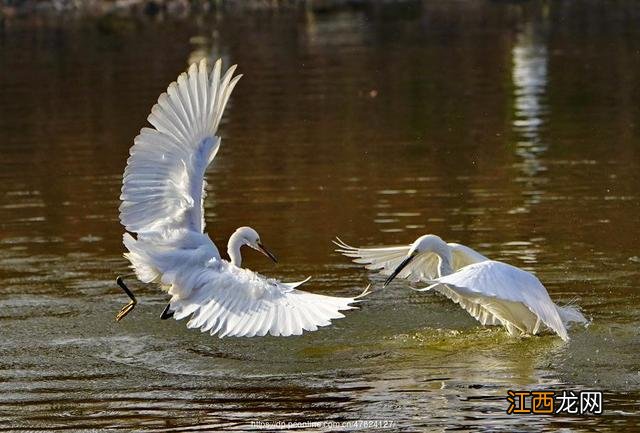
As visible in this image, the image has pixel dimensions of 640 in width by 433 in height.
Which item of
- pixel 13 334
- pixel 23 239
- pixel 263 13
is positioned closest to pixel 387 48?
pixel 263 13

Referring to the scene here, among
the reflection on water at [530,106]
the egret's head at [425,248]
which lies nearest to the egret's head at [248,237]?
the egret's head at [425,248]

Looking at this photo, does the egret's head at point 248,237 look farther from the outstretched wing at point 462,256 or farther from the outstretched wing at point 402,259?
the outstretched wing at point 462,256

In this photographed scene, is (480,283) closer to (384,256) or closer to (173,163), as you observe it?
(384,256)

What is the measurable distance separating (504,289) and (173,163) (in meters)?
2.65

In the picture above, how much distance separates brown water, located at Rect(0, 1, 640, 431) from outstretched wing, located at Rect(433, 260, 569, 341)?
361 mm

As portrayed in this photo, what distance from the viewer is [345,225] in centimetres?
1466

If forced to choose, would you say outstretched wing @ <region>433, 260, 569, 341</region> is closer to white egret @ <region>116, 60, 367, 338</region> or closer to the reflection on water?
white egret @ <region>116, 60, 367, 338</region>

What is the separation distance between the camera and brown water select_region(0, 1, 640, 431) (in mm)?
9141

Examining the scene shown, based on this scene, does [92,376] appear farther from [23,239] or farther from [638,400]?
[23,239]

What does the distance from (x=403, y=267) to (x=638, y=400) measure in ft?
7.66

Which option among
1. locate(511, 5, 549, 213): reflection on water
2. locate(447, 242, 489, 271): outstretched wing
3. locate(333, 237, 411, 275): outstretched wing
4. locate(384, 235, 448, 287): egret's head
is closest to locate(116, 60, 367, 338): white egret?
locate(333, 237, 411, 275): outstretched wing

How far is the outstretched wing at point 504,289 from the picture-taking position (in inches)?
355

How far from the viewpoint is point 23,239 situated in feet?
47.6

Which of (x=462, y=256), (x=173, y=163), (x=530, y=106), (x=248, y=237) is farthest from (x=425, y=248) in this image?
(x=530, y=106)
